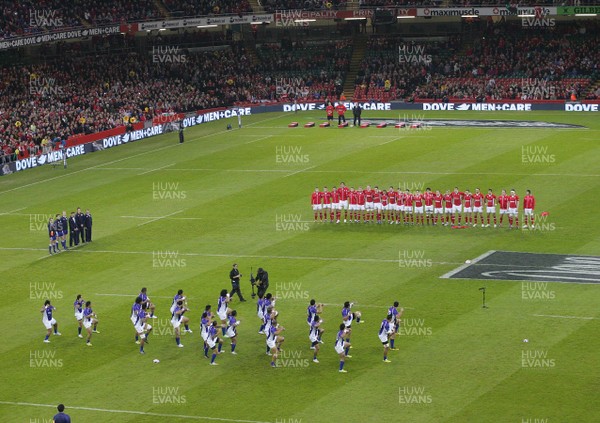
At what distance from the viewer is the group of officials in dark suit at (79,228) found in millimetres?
47938

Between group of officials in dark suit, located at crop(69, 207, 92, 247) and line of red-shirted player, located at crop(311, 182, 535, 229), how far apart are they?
10.3 meters

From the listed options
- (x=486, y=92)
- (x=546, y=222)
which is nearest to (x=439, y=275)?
(x=546, y=222)

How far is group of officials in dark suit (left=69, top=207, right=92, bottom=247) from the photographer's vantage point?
157 feet

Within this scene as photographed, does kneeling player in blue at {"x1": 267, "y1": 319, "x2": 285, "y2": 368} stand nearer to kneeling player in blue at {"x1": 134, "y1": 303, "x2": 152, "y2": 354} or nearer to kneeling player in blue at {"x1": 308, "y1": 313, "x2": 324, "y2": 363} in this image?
kneeling player in blue at {"x1": 308, "y1": 313, "x2": 324, "y2": 363}

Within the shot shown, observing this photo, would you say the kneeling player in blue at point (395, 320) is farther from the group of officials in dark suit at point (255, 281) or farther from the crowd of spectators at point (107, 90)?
the crowd of spectators at point (107, 90)

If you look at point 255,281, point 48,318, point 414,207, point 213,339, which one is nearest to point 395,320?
point 213,339

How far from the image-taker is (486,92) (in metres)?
83.2

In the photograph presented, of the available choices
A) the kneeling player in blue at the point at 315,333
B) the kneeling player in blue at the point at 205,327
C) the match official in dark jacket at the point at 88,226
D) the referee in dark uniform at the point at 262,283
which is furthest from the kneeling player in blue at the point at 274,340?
the match official in dark jacket at the point at 88,226

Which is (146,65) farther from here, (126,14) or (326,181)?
(326,181)

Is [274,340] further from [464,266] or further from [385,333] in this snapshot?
[464,266]

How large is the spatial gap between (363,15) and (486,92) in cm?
1329

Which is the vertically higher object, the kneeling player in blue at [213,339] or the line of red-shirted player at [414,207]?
the line of red-shirted player at [414,207]

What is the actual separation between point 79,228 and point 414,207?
1524 centimetres

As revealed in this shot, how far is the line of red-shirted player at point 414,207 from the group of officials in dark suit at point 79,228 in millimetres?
10342
